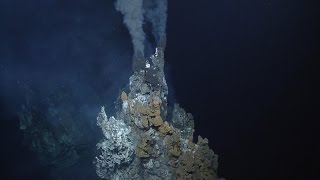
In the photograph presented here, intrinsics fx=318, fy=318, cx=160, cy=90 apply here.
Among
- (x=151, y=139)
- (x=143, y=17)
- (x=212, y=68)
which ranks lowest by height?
(x=151, y=139)

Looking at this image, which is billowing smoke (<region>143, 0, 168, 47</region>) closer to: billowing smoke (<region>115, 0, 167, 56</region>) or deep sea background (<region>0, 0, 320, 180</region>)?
billowing smoke (<region>115, 0, 167, 56</region>)

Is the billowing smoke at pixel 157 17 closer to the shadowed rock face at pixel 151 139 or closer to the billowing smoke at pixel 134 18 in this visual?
the billowing smoke at pixel 134 18

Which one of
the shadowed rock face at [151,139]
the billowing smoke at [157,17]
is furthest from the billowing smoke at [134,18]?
the shadowed rock face at [151,139]

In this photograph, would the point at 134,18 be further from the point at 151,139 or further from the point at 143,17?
the point at 151,139

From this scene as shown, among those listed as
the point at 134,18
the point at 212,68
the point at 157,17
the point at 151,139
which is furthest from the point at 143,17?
the point at 151,139

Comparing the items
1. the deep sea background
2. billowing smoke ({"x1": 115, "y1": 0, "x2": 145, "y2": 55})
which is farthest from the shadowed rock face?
billowing smoke ({"x1": 115, "y1": 0, "x2": 145, "y2": 55})
